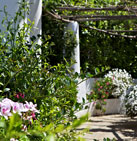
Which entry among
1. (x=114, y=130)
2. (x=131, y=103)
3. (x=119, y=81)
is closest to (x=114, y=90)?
(x=119, y=81)

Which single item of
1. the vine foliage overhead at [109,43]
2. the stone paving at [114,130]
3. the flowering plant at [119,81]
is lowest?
the stone paving at [114,130]

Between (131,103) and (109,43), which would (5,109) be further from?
(109,43)

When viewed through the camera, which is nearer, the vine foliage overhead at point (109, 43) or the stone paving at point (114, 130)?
the stone paving at point (114, 130)

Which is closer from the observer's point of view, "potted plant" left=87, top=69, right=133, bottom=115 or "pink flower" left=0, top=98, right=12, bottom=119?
"pink flower" left=0, top=98, right=12, bottom=119

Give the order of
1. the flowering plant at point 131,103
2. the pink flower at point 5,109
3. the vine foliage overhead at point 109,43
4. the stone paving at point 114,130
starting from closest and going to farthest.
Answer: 1. the pink flower at point 5,109
2. the stone paving at point 114,130
3. the flowering plant at point 131,103
4. the vine foliage overhead at point 109,43

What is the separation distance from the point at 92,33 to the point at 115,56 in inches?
46.0

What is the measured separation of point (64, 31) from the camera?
28.1ft

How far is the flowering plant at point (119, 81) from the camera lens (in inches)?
354

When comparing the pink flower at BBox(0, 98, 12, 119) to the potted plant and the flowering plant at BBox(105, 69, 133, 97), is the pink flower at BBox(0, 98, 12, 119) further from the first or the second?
the flowering plant at BBox(105, 69, 133, 97)

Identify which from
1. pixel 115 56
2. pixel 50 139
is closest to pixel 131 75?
pixel 115 56

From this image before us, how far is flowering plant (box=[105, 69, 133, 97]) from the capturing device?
8.99 metres

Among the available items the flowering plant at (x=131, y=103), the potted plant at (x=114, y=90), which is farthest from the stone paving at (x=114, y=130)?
the potted plant at (x=114, y=90)

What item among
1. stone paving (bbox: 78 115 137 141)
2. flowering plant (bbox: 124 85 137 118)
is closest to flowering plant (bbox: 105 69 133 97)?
stone paving (bbox: 78 115 137 141)

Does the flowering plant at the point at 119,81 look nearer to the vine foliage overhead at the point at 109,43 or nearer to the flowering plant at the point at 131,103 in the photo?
the vine foliage overhead at the point at 109,43
